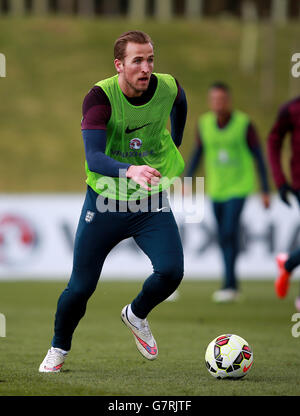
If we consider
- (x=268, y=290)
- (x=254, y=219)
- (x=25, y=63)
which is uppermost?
(x=25, y=63)

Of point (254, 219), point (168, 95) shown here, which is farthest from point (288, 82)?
point (168, 95)

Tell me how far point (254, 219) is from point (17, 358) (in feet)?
29.3

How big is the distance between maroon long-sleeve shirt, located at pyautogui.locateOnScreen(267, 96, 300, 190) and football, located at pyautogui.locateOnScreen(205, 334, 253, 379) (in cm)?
335

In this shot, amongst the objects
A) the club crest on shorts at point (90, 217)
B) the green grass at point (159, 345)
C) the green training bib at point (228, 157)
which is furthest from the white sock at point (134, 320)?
the green training bib at point (228, 157)

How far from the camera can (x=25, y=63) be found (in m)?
25.4

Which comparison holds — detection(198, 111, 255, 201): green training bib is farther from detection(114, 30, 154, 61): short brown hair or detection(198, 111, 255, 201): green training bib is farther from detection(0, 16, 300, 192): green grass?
detection(0, 16, 300, 192): green grass

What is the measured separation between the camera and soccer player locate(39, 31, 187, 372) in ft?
19.6

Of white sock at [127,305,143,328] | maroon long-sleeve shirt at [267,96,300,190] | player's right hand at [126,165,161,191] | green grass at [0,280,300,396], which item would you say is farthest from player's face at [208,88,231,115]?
player's right hand at [126,165,161,191]

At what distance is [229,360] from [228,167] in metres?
6.52

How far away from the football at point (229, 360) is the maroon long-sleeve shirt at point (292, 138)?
11.0ft

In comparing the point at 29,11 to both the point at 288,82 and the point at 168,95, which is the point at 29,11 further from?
the point at 168,95

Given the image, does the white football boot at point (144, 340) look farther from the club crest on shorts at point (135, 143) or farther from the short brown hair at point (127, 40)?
the short brown hair at point (127, 40)

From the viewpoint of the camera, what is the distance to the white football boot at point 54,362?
625 centimetres

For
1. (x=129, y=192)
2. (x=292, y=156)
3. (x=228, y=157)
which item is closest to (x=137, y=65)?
(x=129, y=192)
